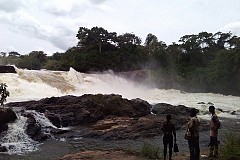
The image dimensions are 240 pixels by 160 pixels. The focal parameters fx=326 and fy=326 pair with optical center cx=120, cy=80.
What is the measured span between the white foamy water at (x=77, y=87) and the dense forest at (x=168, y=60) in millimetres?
6498

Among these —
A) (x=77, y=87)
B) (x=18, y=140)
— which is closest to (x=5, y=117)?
(x=18, y=140)

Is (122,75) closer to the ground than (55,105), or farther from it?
farther from it

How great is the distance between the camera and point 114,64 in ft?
190

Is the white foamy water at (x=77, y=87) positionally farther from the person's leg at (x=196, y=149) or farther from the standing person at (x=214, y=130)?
the person's leg at (x=196, y=149)

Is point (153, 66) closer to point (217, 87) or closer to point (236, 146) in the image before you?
point (217, 87)

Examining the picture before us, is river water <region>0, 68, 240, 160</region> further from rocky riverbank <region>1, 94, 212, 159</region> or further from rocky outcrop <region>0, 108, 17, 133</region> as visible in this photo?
rocky outcrop <region>0, 108, 17, 133</region>

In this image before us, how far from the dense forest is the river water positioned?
22.0 ft

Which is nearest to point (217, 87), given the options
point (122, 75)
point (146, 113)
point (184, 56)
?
point (122, 75)

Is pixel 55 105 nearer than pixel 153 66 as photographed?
Yes

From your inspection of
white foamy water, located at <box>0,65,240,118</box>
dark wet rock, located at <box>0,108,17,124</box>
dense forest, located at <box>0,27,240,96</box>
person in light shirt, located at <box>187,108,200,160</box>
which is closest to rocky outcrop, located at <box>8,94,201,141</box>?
dark wet rock, located at <box>0,108,17,124</box>

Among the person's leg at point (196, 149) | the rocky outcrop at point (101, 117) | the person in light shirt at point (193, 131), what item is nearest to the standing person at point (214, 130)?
the person in light shirt at point (193, 131)

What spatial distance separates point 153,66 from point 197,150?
188ft

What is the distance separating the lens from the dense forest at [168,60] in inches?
Answer: 2014

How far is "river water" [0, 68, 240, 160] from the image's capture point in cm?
1555
